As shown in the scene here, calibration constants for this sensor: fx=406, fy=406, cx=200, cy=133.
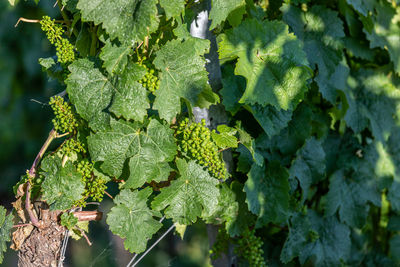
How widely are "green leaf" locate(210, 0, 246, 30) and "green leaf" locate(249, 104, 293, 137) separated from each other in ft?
1.20

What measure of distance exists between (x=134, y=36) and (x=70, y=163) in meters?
0.49

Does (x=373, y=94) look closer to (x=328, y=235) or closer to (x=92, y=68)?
(x=328, y=235)

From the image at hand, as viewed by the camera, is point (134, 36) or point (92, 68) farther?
point (92, 68)

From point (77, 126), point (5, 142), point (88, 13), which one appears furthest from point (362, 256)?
point (5, 142)

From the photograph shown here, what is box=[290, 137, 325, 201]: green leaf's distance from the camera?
187 cm

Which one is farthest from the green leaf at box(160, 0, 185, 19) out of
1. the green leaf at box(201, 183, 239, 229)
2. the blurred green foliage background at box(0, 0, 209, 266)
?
the blurred green foliage background at box(0, 0, 209, 266)

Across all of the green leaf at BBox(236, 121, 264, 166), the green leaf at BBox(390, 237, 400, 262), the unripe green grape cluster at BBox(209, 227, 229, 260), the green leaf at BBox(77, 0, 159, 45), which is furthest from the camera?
the green leaf at BBox(390, 237, 400, 262)

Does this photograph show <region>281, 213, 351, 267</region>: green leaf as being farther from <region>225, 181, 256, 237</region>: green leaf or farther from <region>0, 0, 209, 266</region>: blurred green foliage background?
<region>0, 0, 209, 266</region>: blurred green foliage background

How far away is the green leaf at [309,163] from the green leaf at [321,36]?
9.2 inches

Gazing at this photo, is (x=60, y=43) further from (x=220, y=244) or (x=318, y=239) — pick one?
(x=318, y=239)

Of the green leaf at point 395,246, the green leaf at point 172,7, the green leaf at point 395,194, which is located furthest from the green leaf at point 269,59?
the green leaf at point 395,246

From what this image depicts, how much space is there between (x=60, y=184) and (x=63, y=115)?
22cm

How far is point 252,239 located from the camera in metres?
1.67

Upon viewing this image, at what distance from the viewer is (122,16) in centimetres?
118
